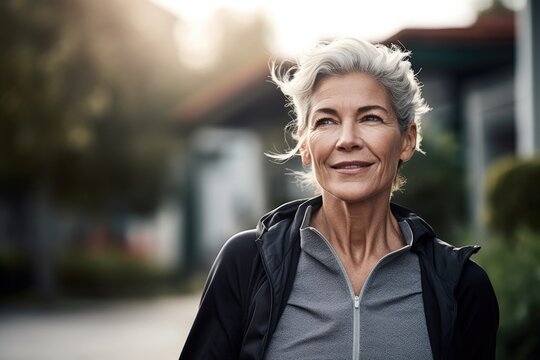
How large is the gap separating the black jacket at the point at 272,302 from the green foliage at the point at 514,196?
Answer: 18.3 ft

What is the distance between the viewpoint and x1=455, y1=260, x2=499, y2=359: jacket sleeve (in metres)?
2.89

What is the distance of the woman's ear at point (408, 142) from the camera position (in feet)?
10.4

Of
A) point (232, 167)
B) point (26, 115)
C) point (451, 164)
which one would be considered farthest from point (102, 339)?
point (232, 167)

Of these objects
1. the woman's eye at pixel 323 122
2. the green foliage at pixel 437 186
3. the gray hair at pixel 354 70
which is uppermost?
the green foliage at pixel 437 186

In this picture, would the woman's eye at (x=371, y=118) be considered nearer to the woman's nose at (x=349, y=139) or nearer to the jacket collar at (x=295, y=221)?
the woman's nose at (x=349, y=139)

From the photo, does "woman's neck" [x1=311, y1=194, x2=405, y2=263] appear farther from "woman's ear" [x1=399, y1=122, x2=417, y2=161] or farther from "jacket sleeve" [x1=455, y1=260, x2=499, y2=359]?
"jacket sleeve" [x1=455, y1=260, x2=499, y2=359]

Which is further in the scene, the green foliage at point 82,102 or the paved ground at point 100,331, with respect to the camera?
the green foliage at point 82,102

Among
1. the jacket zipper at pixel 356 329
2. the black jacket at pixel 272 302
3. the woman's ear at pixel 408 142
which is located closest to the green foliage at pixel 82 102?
→ the woman's ear at pixel 408 142

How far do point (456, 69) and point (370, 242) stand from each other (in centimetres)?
1120

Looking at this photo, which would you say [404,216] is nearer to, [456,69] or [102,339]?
[102,339]

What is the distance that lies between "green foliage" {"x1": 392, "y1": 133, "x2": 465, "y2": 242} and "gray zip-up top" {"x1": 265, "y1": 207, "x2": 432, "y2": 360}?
8991 mm

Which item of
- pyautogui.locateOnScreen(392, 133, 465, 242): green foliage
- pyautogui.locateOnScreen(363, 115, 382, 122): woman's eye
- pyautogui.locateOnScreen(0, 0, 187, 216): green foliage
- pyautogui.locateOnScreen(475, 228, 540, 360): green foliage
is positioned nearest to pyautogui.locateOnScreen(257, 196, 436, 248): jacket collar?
pyautogui.locateOnScreen(363, 115, 382, 122): woman's eye

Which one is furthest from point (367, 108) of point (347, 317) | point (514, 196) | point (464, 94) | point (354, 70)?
point (464, 94)

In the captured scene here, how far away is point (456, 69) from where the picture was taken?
545 inches
